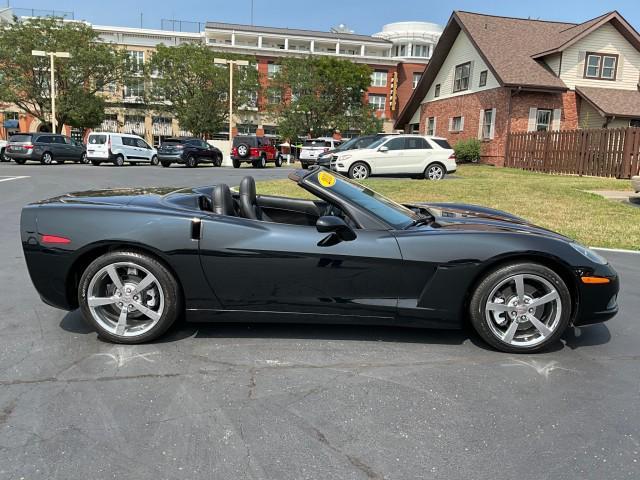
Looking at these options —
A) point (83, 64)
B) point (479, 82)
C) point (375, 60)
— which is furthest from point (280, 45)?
point (479, 82)

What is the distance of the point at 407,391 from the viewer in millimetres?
3004

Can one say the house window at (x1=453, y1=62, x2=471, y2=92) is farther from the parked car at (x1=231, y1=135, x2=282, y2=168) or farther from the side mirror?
the side mirror

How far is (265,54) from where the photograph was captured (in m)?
58.5

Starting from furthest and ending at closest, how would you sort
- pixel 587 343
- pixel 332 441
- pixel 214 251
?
pixel 587 343 < pixel 214 251 < pixel 332 441

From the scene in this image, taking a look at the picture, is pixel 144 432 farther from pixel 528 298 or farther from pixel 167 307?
pixel 528 298

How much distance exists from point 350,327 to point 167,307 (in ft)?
4.48

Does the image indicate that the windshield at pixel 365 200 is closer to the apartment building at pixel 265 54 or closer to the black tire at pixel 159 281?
the black tire at pixel 159 281

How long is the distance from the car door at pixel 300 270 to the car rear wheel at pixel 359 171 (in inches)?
523

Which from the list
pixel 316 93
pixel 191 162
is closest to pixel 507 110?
pixel 191 162

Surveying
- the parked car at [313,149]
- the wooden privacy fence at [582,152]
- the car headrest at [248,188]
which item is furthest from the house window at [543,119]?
the car headrest at [248,188]

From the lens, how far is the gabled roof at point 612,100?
24703mm

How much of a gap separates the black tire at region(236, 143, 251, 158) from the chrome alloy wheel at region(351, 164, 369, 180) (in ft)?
38.7

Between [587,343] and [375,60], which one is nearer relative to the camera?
[587,343]

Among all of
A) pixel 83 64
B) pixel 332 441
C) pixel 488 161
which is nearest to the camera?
pixel 332 441
